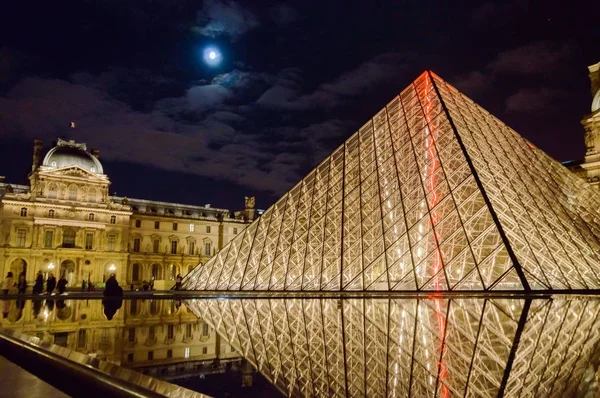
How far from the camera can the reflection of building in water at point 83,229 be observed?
45156 millimetres

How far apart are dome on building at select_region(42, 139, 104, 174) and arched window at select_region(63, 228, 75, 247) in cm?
611

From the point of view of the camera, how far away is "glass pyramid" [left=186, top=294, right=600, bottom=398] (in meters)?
4.23

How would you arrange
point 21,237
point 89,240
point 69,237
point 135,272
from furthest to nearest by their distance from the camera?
1. point 135,272
2. point 89,240
3. point 69,237
4. point 21,237

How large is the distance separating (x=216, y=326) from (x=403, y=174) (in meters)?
11.6

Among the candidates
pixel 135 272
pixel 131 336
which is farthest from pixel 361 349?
pixel 135 272

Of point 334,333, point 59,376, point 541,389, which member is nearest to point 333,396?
point 541,389

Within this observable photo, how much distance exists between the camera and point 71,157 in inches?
1933

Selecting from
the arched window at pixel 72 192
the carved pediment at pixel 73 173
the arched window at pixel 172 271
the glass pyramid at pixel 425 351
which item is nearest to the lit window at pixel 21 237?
the arched window at pixel 72 192

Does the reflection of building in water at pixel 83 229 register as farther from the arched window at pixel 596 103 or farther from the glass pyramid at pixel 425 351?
the arched window at pixel 596 103

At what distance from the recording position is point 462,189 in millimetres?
16328

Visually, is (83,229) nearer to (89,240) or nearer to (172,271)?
(89,240)

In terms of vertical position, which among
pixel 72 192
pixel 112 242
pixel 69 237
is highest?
pixel 72 192

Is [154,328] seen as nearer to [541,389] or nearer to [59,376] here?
[59,376]

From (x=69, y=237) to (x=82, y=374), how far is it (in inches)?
1920
